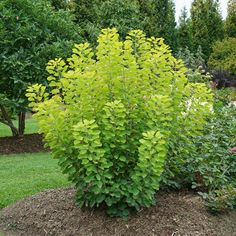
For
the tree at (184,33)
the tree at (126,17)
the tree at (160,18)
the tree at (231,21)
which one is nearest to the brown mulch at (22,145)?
the tree at (126,17)

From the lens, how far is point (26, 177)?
20.4 ft

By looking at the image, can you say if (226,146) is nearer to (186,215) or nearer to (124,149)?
(186,215)

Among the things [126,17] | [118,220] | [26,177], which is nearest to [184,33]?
[126,17]

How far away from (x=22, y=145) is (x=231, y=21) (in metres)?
20.0

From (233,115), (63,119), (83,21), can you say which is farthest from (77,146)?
(83,21)

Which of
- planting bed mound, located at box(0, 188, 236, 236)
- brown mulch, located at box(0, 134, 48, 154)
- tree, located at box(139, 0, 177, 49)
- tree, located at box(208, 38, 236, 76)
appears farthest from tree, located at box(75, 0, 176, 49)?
planting bed mound, located at box(0, 188, 236, 236)

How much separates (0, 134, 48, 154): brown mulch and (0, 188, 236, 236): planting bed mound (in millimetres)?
4146

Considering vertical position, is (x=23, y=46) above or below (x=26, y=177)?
above

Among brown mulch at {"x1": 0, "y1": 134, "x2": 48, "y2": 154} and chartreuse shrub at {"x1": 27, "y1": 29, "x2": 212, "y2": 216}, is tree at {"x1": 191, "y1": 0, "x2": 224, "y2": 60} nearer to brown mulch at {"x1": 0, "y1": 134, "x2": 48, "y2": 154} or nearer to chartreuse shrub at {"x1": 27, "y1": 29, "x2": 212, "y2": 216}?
brown mulch at {"x1": 0, "y1": 134, "x2": 48, "y2": 154}

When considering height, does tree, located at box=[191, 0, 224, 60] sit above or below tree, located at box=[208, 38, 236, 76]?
above

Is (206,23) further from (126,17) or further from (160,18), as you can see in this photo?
(126,17)

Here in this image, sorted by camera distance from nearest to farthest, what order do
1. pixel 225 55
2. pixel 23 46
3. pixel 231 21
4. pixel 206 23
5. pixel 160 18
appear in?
pixel 23 46, pixel 160 18, pixel 225 55, pixel 206 23, pixel 231 21

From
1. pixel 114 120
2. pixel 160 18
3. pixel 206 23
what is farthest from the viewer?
pixel 206 23

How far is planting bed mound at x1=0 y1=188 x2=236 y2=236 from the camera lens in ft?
12.9
